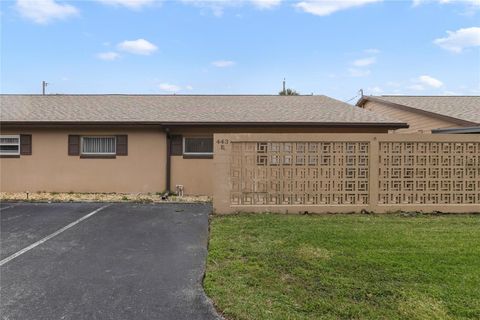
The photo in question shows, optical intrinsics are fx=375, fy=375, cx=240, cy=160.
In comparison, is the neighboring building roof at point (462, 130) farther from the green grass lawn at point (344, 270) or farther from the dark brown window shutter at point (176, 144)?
the dark brown window shutter at point (176, 144)

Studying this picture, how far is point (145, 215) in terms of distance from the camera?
925 cm

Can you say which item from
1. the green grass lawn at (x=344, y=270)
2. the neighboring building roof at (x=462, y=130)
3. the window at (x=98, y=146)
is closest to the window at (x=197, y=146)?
the window at (x=98, y=146)

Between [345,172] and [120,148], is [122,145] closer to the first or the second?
[120,148]

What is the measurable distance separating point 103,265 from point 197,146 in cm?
774

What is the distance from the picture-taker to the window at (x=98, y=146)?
13.0m

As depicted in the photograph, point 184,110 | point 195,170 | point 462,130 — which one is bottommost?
point 195,170

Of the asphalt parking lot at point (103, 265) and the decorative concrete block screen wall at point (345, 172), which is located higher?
the decorative concrete block screen wall at point (345, 172)

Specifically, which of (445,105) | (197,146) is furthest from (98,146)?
(445,105)

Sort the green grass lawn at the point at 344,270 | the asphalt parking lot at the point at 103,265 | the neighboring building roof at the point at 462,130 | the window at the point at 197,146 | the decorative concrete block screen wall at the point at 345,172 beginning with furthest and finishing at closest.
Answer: the window at the point at 197,146, the neighboring building roof at the point at 462,130, the decorative concrete block screen wall at the point at 345,172, the asphalt parking lot at the point at 103,265, the green grass lawn at the point at 344,270

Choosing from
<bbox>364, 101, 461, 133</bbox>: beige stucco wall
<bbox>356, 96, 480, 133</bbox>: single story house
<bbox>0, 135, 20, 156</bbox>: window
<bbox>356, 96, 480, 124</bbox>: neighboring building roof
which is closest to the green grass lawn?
<bbox>356, 96, 480, 133</bbox>: single story house

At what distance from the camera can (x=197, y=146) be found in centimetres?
1294

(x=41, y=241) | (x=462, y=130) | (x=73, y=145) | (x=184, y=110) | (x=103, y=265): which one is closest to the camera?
(x=103, y=265)

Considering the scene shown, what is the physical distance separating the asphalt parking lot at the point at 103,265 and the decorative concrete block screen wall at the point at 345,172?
1.51 metres

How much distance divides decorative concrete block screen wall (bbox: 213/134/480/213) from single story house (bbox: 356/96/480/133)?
134 inches
